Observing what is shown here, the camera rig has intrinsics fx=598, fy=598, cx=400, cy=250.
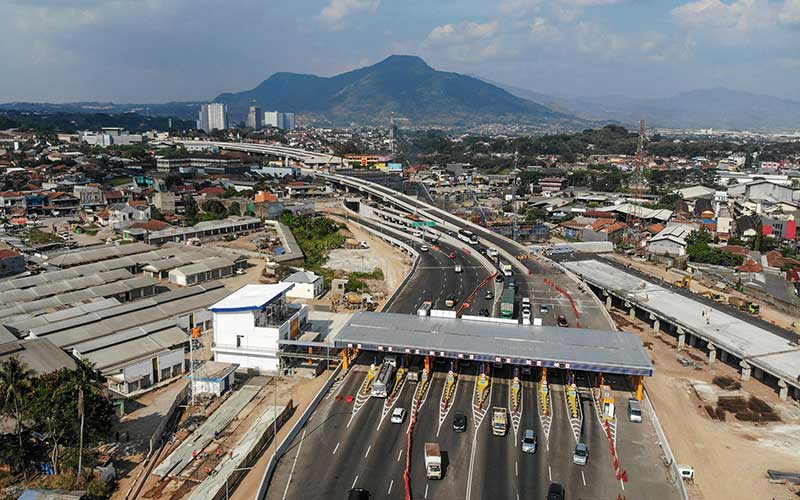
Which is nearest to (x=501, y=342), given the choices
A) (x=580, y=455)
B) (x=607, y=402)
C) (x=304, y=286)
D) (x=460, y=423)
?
(x=607, y=402)

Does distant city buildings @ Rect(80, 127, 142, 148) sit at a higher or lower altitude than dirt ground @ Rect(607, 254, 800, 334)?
higher

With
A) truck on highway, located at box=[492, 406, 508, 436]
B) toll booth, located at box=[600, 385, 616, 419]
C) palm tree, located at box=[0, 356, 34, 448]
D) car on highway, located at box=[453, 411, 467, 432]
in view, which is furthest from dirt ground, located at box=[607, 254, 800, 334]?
palm tree, located at box=[0, 356, 34, 448]

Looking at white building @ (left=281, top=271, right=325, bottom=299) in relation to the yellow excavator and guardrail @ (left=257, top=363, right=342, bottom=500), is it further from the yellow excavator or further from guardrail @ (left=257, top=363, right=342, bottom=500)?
the yellow excavator

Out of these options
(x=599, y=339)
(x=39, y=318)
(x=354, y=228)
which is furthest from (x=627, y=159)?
(x=39, y=318)

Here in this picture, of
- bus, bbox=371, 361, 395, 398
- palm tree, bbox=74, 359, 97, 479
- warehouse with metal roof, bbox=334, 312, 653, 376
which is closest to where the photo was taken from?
palm tree, bbox=74, 359, 97, 479

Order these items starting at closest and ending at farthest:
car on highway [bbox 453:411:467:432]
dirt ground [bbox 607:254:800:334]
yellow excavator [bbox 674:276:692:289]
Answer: car on highway [bbox 453:411:467:432]
dirt ground [bbox 607:254:800:334]
yellow excavator [bbox 674:276:692:289]

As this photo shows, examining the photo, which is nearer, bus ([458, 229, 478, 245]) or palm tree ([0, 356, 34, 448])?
palm tree ([0, 356, 34, 448])

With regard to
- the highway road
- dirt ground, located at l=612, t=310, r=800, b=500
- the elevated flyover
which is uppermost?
the elevated flyover

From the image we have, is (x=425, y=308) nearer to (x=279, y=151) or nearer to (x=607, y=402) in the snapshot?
(x=607, y=402)
